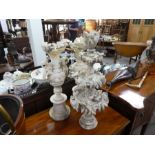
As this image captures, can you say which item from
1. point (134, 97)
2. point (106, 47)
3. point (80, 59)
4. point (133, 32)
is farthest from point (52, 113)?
point (133, 32)

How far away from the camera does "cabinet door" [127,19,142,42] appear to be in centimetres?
431

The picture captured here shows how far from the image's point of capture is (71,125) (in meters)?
0.90

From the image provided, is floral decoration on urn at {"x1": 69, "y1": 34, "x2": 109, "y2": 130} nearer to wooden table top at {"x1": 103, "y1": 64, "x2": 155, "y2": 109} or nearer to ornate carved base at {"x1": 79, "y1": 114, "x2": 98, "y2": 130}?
ornate carved base at {"x1": 79, "y1": 114, "x2": 98, "y2": 130}

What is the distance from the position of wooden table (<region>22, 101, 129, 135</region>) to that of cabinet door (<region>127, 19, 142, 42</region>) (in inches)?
159

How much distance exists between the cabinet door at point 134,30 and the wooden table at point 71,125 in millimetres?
4035

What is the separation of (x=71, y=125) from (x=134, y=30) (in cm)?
434

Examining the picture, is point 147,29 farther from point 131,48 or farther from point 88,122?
point 88,122

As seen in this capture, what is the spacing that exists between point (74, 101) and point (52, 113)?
0.73ft

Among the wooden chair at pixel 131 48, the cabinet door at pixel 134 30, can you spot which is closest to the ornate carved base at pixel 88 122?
the wooden chair at pixel 131 48

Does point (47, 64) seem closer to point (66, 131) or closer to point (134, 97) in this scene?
point (66, 131)

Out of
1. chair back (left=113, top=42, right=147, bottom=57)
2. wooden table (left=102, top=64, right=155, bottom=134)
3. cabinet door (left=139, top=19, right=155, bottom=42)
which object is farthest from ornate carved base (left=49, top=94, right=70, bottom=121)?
cabinet door (left=139, top=19, right=155, bottom=42)

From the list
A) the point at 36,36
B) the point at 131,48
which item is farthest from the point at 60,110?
the point at 131,48

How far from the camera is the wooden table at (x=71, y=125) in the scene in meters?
0.86

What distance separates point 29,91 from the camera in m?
0.95
